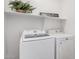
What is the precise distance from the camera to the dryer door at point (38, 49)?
5.72 feet

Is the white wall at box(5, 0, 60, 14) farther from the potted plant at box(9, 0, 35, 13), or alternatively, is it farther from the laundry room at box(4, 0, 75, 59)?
the potted plant at box(9, 0, 35, 13)

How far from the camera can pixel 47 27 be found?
9.73 feet

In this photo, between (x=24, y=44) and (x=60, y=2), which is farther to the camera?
(x=60, y=2)

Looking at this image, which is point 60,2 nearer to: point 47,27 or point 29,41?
point 47,27

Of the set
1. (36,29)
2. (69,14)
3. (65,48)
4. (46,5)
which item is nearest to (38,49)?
(36,29)

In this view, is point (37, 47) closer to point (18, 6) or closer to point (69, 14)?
point (18, 6)

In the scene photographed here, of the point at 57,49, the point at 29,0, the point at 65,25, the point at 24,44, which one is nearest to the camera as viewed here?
the point at 24,44

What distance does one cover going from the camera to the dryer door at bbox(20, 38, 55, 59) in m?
1.74

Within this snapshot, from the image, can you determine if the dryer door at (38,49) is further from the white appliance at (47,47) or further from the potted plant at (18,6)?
the potted plant at (18,6)

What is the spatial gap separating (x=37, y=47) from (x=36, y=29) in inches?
30.3

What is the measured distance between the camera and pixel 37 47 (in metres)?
1.94
